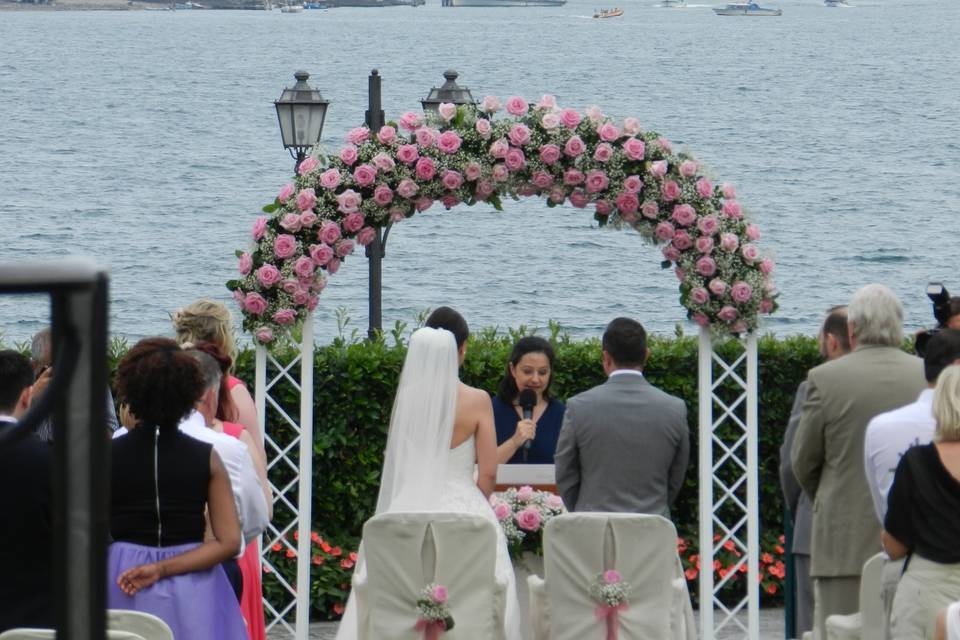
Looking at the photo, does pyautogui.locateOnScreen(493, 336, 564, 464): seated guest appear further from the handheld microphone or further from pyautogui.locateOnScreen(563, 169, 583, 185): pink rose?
pyautogui.locateOnScreen(563, 169, 583, 185): pink rose

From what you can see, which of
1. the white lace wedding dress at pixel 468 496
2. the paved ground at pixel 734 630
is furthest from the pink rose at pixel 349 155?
the paved ground at pixel 734 630

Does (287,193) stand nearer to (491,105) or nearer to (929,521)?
(491,105)

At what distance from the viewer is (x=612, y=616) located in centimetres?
661

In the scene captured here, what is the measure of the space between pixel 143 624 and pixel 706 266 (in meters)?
4.03

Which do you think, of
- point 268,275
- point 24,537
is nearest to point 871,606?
point 268,275

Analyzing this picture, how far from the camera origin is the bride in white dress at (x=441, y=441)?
6.80 m

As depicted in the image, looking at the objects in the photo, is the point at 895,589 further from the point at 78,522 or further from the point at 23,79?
the point at 23,79

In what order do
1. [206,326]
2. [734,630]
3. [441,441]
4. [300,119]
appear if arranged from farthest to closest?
[300,119] → [734,630] → [441,441] → [206,326]

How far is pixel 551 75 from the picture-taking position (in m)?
90.2

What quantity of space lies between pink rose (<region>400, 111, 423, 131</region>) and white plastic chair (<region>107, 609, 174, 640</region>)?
149 inches

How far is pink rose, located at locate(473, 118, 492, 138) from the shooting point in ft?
26.5

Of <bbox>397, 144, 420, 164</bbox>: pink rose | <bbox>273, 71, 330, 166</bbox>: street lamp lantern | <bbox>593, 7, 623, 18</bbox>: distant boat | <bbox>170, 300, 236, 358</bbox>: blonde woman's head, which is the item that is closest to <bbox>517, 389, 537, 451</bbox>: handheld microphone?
<bbox>397, 144, 420, 164</bbox>: pink rose

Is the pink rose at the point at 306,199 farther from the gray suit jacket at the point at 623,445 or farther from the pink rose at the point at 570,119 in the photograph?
the gray suit jacket at the point at 623,445

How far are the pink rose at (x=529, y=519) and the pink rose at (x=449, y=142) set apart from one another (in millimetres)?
1980
